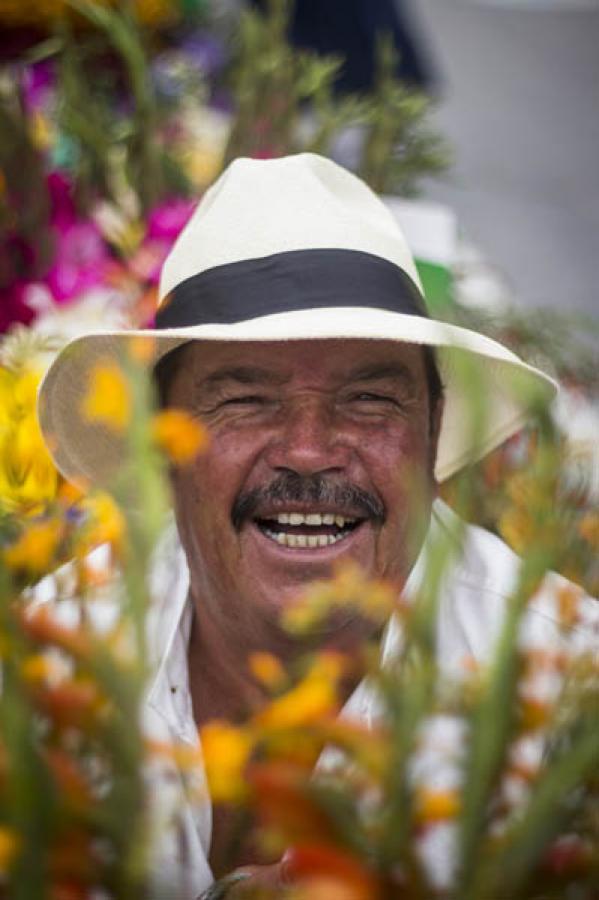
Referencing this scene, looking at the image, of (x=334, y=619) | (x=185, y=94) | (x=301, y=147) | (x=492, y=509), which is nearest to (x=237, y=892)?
(x=334, y=619)

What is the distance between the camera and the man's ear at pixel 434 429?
148 centimetres

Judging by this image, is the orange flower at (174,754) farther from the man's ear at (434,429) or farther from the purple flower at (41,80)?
the purple flower at (41,80)

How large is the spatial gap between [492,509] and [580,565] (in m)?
0.25

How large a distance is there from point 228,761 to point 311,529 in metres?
0.77

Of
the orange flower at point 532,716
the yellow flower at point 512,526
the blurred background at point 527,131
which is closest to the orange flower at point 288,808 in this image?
the orange flower at point 532,716

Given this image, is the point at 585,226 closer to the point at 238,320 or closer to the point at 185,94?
the point at 185,94

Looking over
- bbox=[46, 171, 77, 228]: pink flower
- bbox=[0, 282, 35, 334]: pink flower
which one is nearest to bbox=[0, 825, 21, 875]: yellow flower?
bbox=[0, 282, 35, 334]: pink flower

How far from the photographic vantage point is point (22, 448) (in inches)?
57.3

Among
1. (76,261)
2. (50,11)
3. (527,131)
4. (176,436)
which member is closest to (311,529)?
(176,436)

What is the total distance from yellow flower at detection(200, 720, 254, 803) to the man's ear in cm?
90

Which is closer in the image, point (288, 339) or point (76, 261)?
point (288, 339)

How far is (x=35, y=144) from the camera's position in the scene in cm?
200

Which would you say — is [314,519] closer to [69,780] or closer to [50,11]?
[69,780]

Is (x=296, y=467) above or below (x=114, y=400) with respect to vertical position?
below
